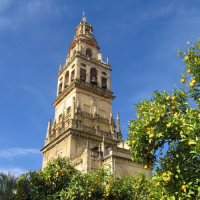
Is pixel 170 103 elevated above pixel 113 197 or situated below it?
above

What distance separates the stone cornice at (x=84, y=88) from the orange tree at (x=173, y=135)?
1211 inches

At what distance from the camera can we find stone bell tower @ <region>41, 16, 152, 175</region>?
97.7 feet

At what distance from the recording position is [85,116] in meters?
41.2

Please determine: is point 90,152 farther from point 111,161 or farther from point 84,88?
point 84,88

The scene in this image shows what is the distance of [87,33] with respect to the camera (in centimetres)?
5656

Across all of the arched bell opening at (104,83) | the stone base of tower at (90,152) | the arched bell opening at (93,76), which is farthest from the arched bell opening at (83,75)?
the stone base of tower at (90,152)

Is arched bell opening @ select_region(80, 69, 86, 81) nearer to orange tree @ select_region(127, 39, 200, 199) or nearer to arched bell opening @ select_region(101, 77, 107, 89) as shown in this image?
arched bell opening @ select_region(101, 77, 107, 89)

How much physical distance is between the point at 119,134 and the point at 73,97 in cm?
1006

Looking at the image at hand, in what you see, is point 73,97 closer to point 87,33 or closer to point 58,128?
point 58,128

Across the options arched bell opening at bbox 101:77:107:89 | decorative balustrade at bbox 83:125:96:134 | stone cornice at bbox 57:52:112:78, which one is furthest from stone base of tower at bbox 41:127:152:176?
stone cornice at bbox 57:52:112:78

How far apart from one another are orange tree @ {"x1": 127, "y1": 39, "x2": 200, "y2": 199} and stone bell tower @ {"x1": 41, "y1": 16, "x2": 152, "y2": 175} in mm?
15693

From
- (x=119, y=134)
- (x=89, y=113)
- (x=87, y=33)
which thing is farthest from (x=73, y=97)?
(x=87, y=33)

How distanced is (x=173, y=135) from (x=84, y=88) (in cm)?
3258

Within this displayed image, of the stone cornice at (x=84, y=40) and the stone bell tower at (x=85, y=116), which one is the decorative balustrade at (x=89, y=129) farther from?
the stone cornice at (x=84, y=40)
